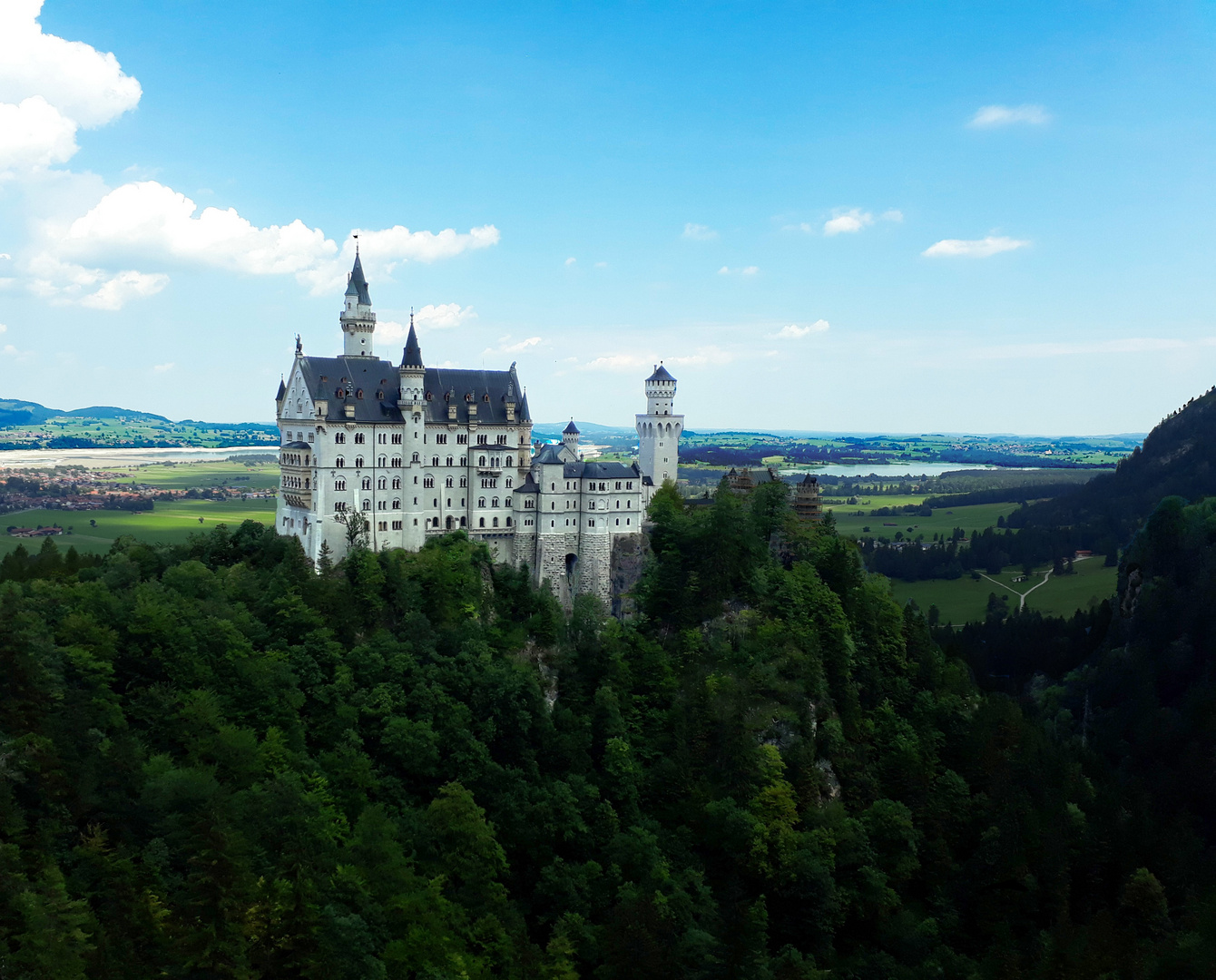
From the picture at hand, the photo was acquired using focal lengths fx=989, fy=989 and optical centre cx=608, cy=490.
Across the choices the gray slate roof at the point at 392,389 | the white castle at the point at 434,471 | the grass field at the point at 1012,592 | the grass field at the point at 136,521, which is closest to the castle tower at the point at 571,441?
the white castle at the point at 434,471

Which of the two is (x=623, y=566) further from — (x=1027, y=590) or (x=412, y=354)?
(x=1027, y=590)

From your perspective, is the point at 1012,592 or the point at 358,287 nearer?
the point at 358,287

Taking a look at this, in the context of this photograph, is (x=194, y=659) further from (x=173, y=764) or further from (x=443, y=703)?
(x=443, y=703)

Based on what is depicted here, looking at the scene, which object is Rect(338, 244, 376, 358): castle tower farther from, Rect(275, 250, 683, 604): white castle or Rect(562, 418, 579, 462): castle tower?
Rect(562, 418, 579, 462): castle tower

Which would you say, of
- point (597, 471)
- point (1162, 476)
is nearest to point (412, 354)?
point (597, 471)

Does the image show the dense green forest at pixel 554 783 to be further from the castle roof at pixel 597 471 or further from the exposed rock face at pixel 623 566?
the castle roof at pixel 597 471

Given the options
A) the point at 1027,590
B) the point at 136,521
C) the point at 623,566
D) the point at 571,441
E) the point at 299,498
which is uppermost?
the point at 571,441

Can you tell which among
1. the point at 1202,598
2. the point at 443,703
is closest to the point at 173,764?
the point at 443,703
